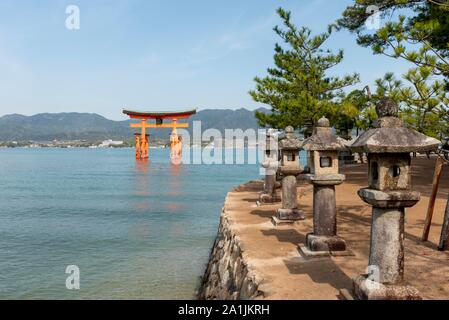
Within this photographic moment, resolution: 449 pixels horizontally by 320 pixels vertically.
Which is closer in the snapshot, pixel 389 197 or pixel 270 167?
pixel 389 197

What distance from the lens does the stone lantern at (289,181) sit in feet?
31.7

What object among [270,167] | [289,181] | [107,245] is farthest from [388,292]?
[107,245]

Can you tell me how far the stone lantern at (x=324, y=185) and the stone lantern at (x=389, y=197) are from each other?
7.85 feet

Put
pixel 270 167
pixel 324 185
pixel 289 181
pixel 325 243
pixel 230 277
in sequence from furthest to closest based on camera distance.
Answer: pixel 270 167
pixel 289 181
pixel 230 277
pixel 324 185
pixel 325 243

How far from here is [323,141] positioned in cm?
714

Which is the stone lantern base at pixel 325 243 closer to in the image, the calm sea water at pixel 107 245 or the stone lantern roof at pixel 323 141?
the stone lantern roof at pixel 323 141

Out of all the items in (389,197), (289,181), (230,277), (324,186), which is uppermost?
(389,197)

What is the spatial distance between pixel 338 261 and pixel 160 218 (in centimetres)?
1302

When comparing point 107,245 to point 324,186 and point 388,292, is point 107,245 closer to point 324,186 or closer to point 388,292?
point 324,186

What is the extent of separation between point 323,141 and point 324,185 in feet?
2.70

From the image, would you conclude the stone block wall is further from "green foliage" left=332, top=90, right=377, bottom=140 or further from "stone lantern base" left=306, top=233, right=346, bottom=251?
"green foliage" left=332, top=90, right=377, bottom=140
